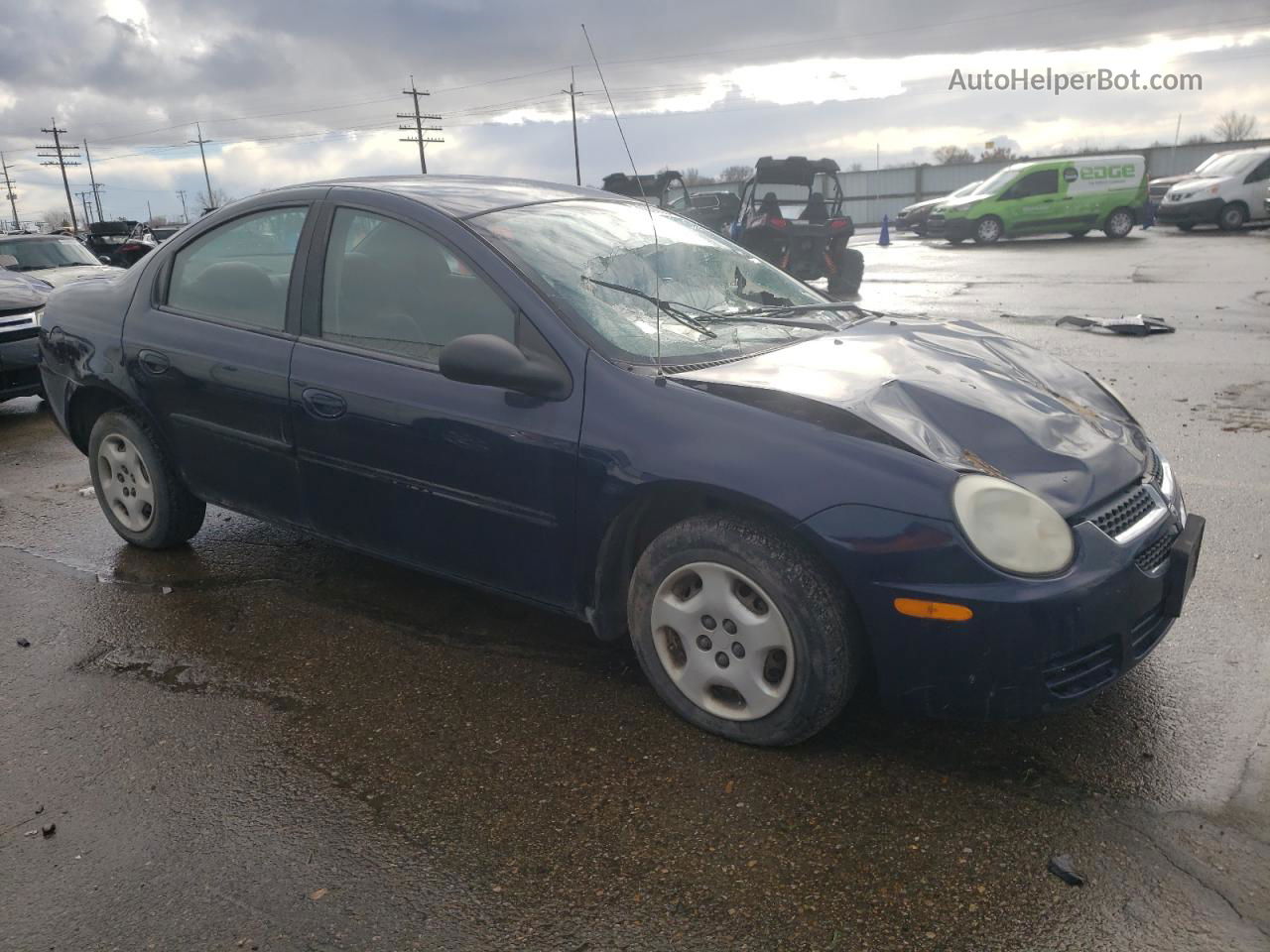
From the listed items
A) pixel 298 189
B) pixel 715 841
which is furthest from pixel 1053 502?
pixel 298 189

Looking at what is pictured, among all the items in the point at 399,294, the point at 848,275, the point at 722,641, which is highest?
the point at 399,294

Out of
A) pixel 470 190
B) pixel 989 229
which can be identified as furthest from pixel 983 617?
pixel 989 229

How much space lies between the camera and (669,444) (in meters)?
2.71

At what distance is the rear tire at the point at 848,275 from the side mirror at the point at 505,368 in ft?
40.3

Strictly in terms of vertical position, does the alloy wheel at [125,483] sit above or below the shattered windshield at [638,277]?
below

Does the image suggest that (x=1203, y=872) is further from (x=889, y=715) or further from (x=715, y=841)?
(x=715, y=841)

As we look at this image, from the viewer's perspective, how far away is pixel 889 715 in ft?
9.68

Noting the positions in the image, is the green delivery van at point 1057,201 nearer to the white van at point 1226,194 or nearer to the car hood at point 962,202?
the car hood at point 962,202

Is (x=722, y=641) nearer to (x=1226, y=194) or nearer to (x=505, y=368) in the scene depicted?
(x=505, y=368)

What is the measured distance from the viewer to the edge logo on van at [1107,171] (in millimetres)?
22672

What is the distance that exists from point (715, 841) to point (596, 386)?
1.26 meters

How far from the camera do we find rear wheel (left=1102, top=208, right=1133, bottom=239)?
906 inches

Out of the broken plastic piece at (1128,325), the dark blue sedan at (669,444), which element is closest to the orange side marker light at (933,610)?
the dark blue sedan at (669,444)

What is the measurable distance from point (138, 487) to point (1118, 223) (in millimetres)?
23831
